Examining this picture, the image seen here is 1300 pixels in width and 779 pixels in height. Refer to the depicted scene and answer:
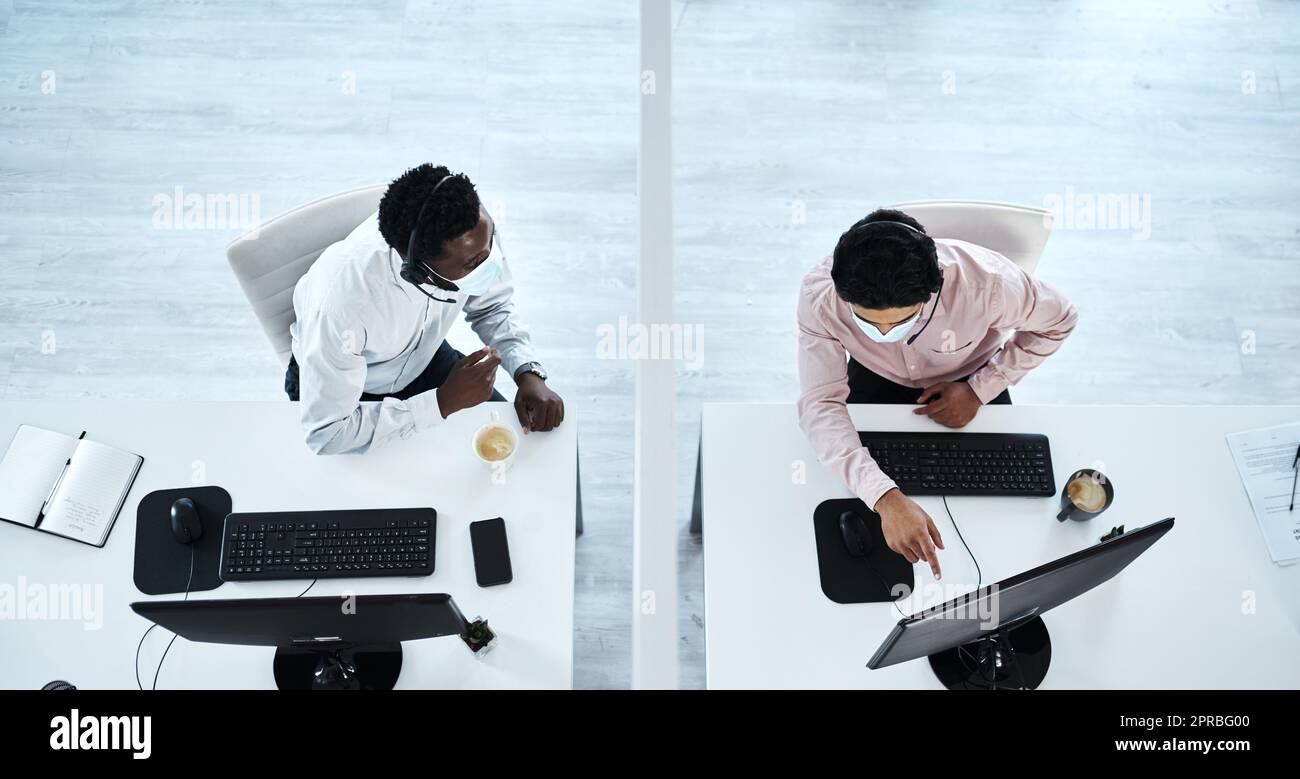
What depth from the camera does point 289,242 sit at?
1850 mm

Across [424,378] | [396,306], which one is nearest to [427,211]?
[396,306]

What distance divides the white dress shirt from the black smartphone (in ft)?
0.89

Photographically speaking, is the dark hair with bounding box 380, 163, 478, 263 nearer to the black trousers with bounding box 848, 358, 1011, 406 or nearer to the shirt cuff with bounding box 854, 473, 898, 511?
the shirt cuff with bounding box 854, 473, 898, 511

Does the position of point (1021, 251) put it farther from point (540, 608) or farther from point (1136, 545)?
point (540, 608)

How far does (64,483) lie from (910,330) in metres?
1.74

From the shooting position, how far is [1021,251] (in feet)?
6.47

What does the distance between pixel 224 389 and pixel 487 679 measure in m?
1.62

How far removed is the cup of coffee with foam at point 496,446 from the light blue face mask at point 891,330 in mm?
751

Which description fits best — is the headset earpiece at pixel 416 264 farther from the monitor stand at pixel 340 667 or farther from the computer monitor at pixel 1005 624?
the computer monitor at pixel 1005 624

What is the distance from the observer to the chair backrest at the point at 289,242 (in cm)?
182

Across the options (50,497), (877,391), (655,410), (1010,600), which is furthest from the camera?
(877,391)

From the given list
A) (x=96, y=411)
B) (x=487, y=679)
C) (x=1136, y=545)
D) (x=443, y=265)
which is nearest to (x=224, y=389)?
(x=96, y=411)

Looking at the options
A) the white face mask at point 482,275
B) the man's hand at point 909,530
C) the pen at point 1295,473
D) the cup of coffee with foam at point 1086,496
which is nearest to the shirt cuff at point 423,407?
the white face mask at point 482,275

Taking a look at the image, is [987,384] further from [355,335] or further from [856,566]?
[355,335]
